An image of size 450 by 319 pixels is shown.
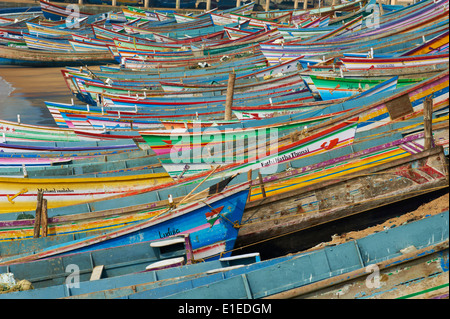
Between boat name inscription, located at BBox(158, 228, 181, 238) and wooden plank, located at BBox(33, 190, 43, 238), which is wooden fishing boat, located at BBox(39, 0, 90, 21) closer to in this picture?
wooden plank, located at BBox(33, 190, 43, 238)

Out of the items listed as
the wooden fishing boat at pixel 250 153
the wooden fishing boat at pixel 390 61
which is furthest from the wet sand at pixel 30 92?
the wooden fishing boat at pixel 390 61

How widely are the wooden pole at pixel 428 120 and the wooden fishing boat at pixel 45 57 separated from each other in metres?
28.5

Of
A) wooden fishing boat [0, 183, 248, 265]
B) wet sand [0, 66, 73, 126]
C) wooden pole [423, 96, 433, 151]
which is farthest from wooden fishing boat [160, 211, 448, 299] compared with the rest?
wet sand [0, 66, 73, 126]

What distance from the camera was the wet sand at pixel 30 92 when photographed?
23.9 metres

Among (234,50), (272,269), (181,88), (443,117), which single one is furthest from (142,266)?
(234,50)

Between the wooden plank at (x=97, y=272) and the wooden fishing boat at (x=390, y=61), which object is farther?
the wooden fishing boat at (x=390, y=61)

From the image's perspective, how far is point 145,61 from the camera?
97.5 feet

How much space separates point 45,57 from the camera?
115 ft

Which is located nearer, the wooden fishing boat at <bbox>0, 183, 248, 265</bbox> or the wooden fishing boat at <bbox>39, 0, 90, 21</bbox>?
the wooden fishing boat at <bbox>0, 183, 248, 265</bbox>

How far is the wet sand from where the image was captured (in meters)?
23.9

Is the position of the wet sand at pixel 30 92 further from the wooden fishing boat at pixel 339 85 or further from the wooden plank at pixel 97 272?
the wooden plank at pixel 97 272

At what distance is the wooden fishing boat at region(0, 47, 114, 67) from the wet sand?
1.69 feet

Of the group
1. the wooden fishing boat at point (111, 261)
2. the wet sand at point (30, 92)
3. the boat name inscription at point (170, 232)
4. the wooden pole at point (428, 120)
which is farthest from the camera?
the wet sand at point (30, 92)

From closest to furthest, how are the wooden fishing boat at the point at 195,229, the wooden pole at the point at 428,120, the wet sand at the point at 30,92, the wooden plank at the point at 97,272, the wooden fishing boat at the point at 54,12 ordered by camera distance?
1. the wooden plank at the point at 97,272
2. the wooden fishing boat at the point at 195,229
3. the wooden pole at the point at 428,120
4. the wet sand at the point at 30,92
5. the wooden fishing boat at the point at 54,12
